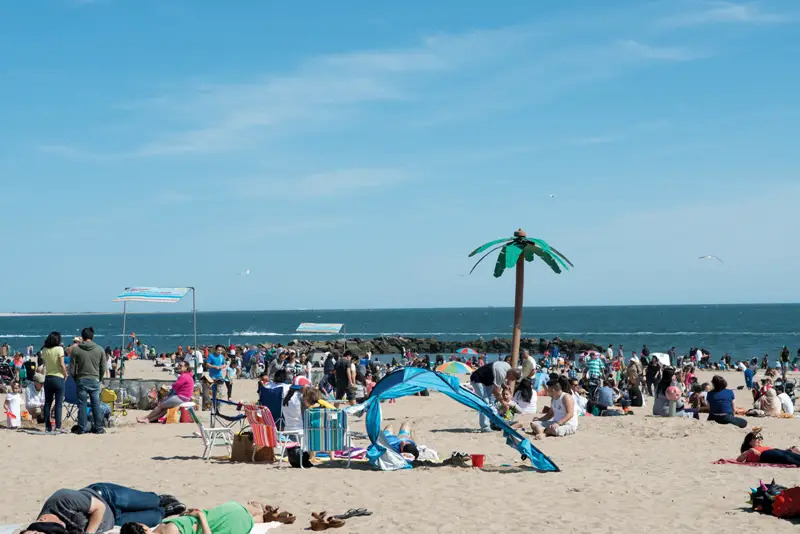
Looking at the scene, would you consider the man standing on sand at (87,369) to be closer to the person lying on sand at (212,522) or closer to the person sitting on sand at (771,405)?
the person lying on sand at (212,522)

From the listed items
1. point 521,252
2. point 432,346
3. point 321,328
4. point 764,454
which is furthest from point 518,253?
point 432,346

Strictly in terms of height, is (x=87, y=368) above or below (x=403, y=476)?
above

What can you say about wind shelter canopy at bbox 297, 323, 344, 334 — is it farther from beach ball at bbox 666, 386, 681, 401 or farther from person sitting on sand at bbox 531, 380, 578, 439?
person sitting on sand at bbox 531, 380, 578, 439

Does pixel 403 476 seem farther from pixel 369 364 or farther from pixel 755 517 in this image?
pixel 369 364

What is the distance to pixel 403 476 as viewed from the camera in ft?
28.8

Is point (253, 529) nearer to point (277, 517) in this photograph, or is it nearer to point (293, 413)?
point (277, 517)

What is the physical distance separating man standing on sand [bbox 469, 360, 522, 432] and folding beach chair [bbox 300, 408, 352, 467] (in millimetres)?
3243

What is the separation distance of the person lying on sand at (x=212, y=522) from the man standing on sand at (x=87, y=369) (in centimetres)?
572

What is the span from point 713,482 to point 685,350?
5554 centimetres

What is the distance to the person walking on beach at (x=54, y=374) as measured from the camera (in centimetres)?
1135

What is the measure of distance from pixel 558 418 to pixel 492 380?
1153 millimetres

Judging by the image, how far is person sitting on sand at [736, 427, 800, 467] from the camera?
913 centimetres

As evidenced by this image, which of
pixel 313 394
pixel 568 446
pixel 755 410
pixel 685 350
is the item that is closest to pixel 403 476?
pixel 313 394

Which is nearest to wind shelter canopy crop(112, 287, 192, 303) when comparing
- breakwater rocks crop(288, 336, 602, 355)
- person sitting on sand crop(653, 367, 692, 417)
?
person sitting on sand crop(653, 367, 692, 417)
